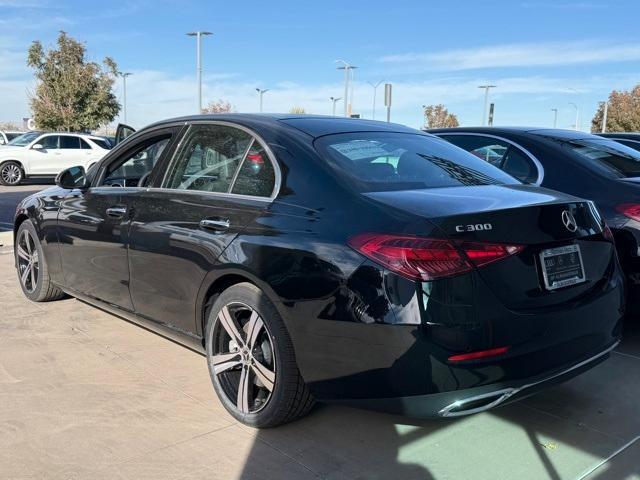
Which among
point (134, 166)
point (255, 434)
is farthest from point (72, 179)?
point (255, 434)

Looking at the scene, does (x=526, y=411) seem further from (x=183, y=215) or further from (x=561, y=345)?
(x=183, y=215)

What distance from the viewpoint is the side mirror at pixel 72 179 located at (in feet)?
15.4

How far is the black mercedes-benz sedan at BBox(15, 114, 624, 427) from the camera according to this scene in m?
2.50

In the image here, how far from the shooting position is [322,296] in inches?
106

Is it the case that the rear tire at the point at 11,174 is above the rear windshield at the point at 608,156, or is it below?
below

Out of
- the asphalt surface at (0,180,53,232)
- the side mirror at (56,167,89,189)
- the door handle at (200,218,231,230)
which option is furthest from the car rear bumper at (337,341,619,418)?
the asphalt surface at (0,180,53,232)

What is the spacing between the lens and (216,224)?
3273mm

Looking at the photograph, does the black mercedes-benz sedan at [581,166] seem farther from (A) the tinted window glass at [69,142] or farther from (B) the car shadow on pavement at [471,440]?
(A) the tinted window glass at [69,142]

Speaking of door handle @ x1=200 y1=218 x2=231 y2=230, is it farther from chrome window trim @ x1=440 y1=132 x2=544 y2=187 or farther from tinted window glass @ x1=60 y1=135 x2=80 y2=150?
tinted window glass @ x1=60 y1=135 x2=80 y2=150

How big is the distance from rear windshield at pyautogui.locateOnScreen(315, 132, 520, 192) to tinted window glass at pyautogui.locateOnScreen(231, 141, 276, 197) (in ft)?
0.99

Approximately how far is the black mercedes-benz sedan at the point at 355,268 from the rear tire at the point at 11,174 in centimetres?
1672

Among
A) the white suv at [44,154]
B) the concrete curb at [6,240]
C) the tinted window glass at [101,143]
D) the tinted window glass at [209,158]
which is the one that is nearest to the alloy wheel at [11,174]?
the white suv at [44,154]

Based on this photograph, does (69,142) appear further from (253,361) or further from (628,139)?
(253,361)

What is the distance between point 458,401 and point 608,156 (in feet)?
10.7
